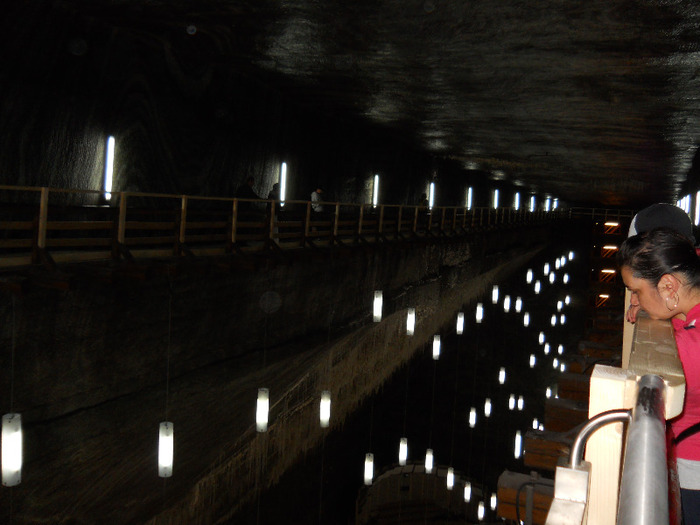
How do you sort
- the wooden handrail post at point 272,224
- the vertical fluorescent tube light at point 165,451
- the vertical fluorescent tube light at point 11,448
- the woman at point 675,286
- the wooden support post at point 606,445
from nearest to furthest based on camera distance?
the wooden support post at point 606,445
the woman at point 675,286
the vertical fluorescent tube light at point 11,448
the vertical fluorescent tube light at point 165,451
the wooden handrail post at point 272,224

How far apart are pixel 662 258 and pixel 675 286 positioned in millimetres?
97

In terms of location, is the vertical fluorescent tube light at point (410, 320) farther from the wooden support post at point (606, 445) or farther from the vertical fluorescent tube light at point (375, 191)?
the wooden support post at point (606, 445)

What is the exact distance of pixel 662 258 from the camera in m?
2.25

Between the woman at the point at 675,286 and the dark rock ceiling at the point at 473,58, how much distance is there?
24.9 ft

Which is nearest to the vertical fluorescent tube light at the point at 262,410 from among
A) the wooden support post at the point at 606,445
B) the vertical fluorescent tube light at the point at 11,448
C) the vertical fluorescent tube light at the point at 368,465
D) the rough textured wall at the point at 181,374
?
the rough textured wall at the point at 181,374

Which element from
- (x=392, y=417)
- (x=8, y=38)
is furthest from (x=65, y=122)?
(x=392, y=417)

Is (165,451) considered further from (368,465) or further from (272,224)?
(368,465)

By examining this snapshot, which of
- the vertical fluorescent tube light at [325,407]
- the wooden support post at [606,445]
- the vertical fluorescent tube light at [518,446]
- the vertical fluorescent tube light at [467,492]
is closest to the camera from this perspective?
the wooden support post at [606,445]

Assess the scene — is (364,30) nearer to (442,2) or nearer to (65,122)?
(442,2)

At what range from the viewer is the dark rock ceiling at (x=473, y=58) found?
32.3 ft

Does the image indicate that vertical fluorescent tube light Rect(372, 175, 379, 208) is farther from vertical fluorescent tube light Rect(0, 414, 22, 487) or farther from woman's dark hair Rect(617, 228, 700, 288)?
woman's dark hair Rect(617, 228, 700, 288)

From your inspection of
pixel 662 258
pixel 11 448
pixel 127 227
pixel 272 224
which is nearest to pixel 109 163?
pixel 272 224

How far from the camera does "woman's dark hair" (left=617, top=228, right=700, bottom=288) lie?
2.25 metres

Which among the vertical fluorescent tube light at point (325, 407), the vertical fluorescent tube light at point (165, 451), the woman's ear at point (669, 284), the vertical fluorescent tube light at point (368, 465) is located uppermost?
the woman's ear at point (669, 284)
